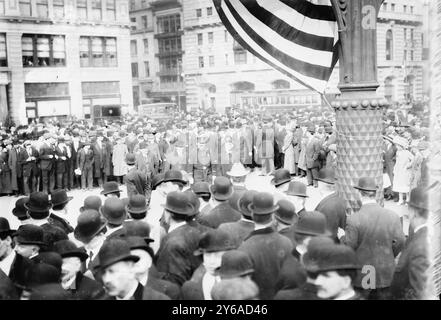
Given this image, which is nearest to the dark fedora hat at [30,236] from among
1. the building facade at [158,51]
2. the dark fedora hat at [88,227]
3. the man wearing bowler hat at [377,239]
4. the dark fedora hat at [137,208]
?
the dark fedora hat at [88,227]

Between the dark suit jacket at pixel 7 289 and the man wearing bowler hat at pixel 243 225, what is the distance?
1847 millimetres

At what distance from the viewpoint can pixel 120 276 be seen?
361 cm

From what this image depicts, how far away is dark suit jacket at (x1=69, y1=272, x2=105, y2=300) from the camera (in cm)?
390

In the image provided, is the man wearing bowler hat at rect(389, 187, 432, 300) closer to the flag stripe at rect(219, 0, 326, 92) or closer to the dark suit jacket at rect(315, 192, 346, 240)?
the dark suit jacket at rect(315, 192, 346, 240)

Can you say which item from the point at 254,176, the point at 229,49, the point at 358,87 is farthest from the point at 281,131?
the point at 229,49

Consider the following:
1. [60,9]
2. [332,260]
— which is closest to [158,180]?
[332,260]

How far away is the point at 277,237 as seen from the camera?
4.20 m

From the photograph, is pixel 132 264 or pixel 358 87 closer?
pixel 132 264

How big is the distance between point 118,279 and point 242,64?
33628 millimetres

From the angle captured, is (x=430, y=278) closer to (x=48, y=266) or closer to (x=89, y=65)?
(x=48, y=266)

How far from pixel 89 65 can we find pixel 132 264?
28.2 meters

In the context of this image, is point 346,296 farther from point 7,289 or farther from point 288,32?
point 288,32

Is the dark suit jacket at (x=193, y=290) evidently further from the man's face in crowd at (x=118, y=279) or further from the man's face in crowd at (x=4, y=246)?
the man's face in crowd at (x=4, y=246)

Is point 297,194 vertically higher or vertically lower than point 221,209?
higher
